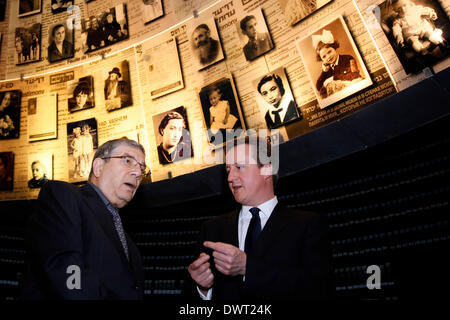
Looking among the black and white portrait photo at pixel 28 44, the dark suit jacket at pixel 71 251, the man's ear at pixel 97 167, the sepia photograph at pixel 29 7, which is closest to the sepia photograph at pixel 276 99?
the man's ear at pixel 97 167

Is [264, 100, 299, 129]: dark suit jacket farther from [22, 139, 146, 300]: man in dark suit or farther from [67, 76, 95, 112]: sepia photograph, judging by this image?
[67, 76, 95, 112]: sepia photograph

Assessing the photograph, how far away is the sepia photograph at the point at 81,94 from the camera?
22.8 ft

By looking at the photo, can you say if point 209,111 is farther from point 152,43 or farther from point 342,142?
point 342,142

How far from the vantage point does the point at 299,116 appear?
4738mm

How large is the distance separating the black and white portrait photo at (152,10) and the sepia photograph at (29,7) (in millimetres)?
3897

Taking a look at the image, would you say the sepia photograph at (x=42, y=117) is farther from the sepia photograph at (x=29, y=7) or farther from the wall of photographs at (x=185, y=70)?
the sepia photograph at (x=29, y=7)

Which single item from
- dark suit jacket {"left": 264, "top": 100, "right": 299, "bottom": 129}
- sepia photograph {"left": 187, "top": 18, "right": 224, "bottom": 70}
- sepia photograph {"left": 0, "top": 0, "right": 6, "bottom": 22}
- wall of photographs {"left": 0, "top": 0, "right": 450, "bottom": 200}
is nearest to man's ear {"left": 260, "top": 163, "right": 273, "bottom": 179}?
wall of photographs {"left": 0, "top": 0, "right": 450, "bottom": 200}

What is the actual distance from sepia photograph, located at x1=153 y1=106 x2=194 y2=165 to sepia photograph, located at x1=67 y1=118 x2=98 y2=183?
1699mm

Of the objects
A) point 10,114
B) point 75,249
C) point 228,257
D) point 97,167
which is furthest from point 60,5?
point 228,257

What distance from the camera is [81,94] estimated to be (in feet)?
23.1

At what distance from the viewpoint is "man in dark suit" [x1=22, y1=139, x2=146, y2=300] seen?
136 centimetres

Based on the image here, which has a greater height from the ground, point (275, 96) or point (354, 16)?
point (354, 16)

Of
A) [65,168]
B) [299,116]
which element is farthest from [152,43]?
[299,116]
